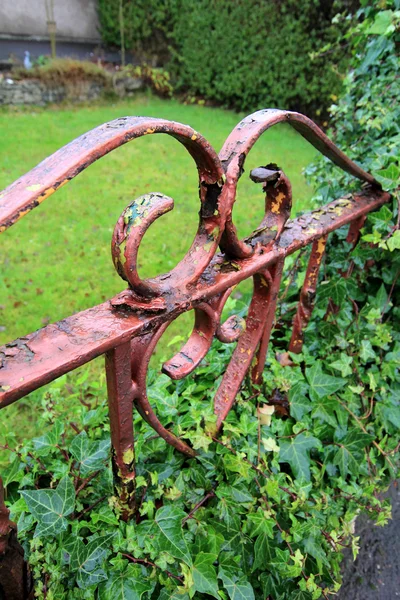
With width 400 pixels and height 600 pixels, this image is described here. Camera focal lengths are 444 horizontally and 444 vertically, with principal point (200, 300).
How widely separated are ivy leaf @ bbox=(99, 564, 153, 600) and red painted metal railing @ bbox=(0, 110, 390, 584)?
0.46 feet

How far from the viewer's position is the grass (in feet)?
11.8

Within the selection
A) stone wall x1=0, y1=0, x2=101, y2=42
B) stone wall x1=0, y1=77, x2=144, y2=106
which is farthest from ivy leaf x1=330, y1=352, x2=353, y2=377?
stone wall x1=0, y1=0, x2=101, y2=42

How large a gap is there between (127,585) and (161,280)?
2.33ft

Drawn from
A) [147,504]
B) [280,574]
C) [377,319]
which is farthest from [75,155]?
[377,319]

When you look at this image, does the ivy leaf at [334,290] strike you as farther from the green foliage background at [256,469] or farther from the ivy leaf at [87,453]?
the ivy leaf at [87,453]

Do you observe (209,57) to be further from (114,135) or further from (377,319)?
(114,135)

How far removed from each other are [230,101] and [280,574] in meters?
10.1

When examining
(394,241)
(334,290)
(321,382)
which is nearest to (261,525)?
(321,382)

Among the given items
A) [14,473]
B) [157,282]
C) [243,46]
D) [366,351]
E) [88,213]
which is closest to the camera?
[157,282]

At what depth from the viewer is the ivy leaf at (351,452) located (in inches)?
57.6

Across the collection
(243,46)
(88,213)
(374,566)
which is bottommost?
(374,566)

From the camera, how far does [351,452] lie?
1476 mm

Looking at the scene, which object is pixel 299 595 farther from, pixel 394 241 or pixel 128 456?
pixel 394 241

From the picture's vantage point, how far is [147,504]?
1082 millimetres
